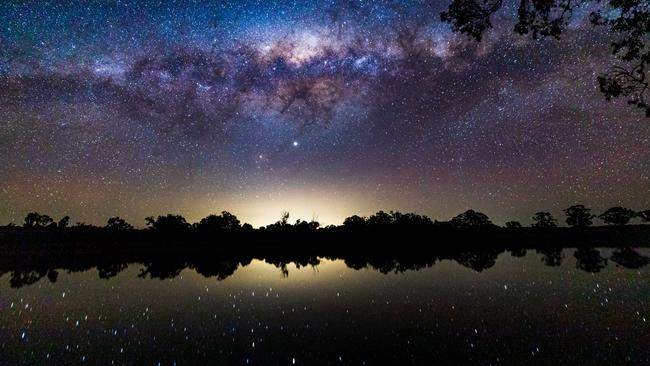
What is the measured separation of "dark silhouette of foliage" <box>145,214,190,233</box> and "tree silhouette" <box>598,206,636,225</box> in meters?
163

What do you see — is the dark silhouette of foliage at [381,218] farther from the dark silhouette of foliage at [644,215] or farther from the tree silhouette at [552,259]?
the dark silhouette of foliage at [644,215]

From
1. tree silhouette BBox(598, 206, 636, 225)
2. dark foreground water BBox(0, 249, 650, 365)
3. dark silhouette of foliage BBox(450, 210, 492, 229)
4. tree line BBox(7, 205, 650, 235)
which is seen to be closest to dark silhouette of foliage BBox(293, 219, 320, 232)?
tree line BBox(7, 205, 650, 235)

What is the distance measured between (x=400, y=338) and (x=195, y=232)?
104 m

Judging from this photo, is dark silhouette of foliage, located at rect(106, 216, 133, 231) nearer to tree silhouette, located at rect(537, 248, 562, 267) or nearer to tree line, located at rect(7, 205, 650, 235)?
tree line, located at rect(7, 205, 650, 235)

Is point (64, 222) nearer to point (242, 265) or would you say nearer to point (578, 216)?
point (242, 265)

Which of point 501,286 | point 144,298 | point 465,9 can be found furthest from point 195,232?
point 465,9

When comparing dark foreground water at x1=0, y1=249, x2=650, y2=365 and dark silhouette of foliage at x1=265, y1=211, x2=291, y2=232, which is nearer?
dark foreground water at x1=0, y1=249, x2=650, y2=365

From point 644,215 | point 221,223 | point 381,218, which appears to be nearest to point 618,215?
point 644,215

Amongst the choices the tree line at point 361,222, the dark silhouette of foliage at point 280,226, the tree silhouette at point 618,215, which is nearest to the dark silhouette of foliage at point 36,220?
the tree line at point 361,222

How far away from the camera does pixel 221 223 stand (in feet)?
399

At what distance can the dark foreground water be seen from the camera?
40.8 ft

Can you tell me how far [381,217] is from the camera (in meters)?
129

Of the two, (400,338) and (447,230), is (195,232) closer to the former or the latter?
(447,230)

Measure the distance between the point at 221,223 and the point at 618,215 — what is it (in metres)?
156
